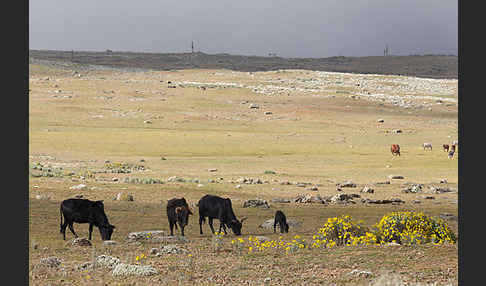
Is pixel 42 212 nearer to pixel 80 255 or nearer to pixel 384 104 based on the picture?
pixel 80 255

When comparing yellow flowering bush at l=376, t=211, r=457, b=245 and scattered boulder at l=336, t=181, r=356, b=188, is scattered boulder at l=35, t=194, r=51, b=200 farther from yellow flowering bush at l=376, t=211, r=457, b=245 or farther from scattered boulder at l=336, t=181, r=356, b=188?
scattered boulder at l=336, t=181, r=356, b=188

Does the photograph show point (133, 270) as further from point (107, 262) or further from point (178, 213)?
point (178, 213)

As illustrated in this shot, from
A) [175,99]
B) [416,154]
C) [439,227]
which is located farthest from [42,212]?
[175,99]

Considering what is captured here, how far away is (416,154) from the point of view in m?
50.9

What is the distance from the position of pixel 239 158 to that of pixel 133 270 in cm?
3647

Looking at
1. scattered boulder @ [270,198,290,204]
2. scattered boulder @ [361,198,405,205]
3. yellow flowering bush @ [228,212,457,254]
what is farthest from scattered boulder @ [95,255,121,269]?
scattered boulder @ [361,198,405,205]

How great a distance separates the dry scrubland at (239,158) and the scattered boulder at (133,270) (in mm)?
165

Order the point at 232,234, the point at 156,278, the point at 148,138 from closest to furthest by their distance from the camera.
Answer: the point at 156,278
the point at 232,234
the point at 148,138

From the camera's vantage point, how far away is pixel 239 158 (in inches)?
1895

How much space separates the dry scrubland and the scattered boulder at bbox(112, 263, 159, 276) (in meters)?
0.17

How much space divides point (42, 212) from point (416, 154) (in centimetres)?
3602

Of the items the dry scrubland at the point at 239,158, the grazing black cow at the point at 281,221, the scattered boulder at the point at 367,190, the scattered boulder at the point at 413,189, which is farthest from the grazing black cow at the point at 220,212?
the scattered boulder at the point at 413,189

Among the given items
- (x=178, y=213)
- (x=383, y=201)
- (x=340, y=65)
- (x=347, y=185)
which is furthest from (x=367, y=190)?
(x=340, y=65)

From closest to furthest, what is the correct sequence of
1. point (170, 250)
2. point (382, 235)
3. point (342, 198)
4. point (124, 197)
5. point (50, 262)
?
point (50, 262)
point (170, 250)
point (382, 235)
point (124, 197)
point (342, 198)
